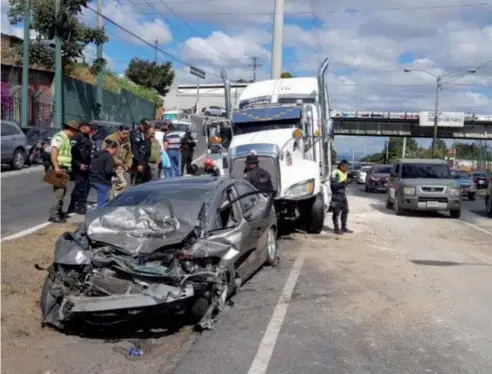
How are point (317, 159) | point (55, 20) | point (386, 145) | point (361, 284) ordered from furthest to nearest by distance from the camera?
point (386, 145) → point (55, 20) → point (317, 159) → point (361, 284)

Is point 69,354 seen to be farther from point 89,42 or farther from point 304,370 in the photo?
point 89,42

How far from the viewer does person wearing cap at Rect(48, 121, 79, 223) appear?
36.9ft

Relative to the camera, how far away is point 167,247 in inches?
267

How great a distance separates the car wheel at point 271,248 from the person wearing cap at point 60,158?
3749 millimetres

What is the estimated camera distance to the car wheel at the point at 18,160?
72.3 feet

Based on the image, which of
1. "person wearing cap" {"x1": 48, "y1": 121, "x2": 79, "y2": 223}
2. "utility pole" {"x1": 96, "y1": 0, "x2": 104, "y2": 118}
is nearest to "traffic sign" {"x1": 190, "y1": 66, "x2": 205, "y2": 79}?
"utility pole" {"x1": 96, "y1": 0, "x2": 104, "y2": 118}

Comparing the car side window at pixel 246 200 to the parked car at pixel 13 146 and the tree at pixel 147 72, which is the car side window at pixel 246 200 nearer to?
the parked car at pixel 13 146

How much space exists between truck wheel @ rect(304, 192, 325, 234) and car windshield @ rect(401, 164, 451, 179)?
737cm

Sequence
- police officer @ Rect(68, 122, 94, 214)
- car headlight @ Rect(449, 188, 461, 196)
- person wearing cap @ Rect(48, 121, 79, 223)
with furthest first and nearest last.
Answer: car headlight @ Rect(449, 188, 461, 196)
police officer @ Rect(68, 122, 94, 214)
person wearing cap @ Rect(48, 121, 79, 223)

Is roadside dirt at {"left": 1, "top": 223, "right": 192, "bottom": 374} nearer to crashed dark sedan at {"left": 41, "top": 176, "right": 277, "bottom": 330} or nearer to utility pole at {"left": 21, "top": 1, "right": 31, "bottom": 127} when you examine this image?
crashed dark sedan at {"left": 41, "top": 176, "right": 277, "bottom": 330}

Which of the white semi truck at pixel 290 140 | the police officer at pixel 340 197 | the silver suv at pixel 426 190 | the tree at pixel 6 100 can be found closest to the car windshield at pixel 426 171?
the silver suv at pixel 426 190

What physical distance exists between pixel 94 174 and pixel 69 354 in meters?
6.01

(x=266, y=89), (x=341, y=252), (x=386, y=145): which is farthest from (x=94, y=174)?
(x=386, y=145)

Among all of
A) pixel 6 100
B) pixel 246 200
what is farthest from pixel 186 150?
pixel 246 200
